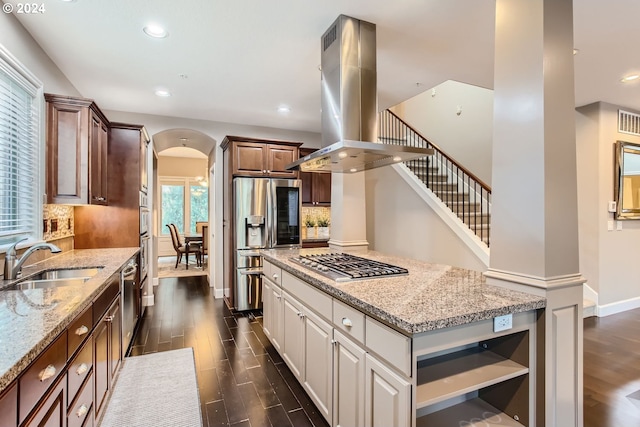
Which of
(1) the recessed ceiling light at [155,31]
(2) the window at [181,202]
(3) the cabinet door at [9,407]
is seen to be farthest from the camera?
(2) the window at [181,202]

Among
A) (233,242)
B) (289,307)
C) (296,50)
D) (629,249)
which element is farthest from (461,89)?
(289,307)

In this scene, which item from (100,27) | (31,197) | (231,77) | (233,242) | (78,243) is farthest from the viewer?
(233,242)

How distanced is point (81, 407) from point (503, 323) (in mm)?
2145

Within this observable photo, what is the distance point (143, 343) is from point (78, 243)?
1391mm

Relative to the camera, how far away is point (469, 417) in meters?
1.61

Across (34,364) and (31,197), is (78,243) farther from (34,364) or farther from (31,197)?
(34,364)

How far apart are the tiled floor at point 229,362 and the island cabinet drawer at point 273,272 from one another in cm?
76

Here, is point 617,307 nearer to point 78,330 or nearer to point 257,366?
point 257,366

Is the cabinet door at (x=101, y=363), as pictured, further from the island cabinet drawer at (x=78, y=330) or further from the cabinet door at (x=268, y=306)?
the cabinet door at (x=268, y=306)

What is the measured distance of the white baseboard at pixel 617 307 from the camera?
14.2 ft

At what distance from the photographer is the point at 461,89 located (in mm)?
5887

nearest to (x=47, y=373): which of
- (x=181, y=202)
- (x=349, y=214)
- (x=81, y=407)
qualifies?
(x=81, y=407)

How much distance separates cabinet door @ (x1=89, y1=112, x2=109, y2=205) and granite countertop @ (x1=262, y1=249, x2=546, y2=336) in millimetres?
2366

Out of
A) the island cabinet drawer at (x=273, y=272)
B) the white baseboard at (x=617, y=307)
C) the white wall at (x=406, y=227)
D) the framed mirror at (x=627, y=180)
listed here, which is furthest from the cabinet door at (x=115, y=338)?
the framed mirror at (x=627, y=180)
